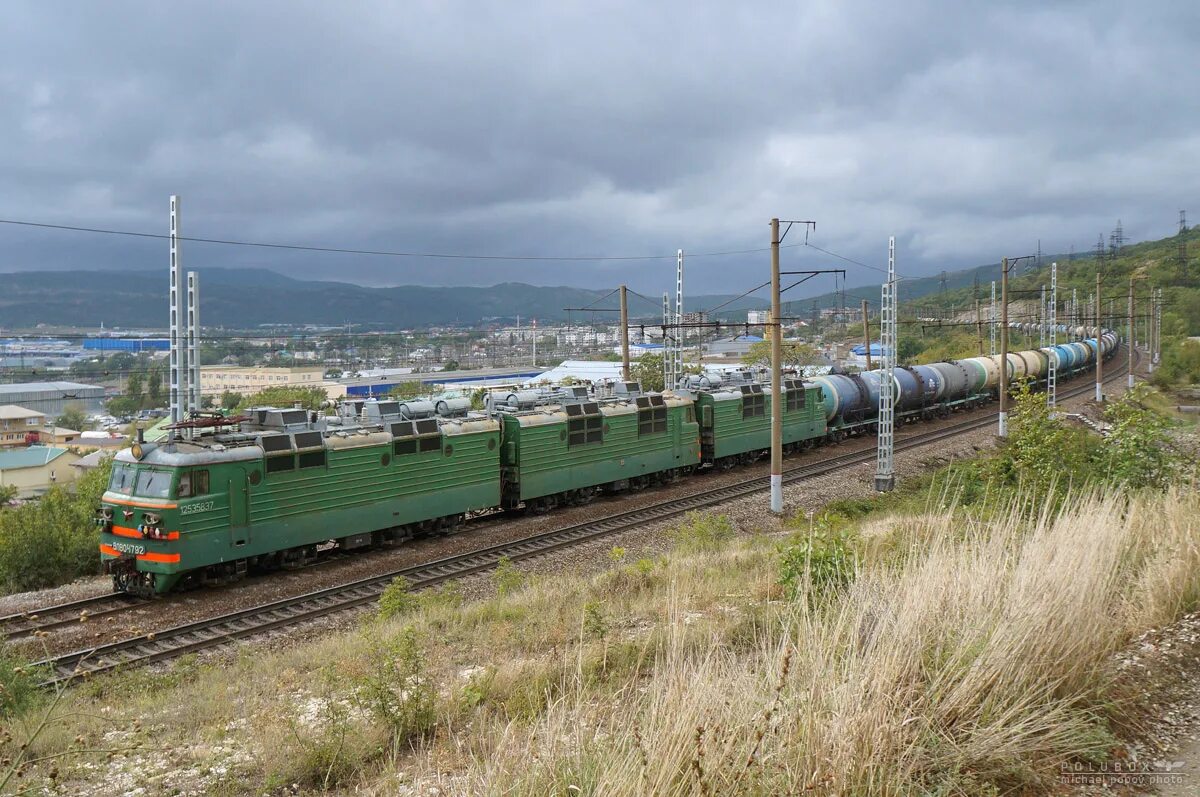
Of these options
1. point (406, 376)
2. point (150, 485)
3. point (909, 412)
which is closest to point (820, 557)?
point (150, 485)

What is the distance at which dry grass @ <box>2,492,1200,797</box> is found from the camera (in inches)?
189

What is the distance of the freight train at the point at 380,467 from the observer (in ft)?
58.1

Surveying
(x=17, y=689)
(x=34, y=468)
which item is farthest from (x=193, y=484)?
(x=34, y=468)

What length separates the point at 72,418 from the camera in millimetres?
117062

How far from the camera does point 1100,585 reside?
7074 millimetres

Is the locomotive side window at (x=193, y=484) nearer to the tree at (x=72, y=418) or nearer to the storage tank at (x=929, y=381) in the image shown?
the storage tank at (x=929, y=381)

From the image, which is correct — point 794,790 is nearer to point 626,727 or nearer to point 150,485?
point 626,727

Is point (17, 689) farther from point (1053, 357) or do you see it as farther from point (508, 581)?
point (1053, 357)

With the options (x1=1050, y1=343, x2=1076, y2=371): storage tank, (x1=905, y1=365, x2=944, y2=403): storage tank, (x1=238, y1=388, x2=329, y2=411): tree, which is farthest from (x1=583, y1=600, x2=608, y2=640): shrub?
(x1=1050, y1=343, x2=1076, y2=371): storage tank

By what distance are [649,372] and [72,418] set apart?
90921mm

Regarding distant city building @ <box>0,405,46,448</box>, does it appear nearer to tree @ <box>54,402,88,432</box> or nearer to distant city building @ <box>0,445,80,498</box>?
tree @ <box>54,402,88,432</box>

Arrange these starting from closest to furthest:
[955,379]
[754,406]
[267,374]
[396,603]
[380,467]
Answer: [396,603], [380,467], [754,406], [955,379], [267,374]

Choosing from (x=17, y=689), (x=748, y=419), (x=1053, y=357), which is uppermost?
(x=1053, y=357)

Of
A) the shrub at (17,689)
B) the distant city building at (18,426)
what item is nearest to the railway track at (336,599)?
the shrub at (17,689)
